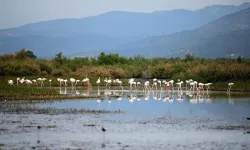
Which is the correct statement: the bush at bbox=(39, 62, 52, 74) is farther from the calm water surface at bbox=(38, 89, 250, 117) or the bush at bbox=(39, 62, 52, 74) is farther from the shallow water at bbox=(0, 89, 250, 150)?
the shallow water at bbox=(0, 89, 250, 150)

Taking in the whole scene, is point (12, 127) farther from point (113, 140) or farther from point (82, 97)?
point (82, 97)

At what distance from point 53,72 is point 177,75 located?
42.2ft

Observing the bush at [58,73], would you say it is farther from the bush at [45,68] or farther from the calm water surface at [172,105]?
the calm water surface at [172,105]

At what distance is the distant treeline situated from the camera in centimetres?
5654

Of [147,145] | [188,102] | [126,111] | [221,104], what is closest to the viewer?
[147,145]

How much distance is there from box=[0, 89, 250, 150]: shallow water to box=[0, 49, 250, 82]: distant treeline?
16.2 m

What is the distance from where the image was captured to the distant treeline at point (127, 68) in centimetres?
5654

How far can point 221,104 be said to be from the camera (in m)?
39.0

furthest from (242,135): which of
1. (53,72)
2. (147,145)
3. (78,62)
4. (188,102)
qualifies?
(78,62)

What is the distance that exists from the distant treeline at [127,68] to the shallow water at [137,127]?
16244 millimetres

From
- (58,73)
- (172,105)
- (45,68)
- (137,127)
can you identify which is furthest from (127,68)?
(137,127)

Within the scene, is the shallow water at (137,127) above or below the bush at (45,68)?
below

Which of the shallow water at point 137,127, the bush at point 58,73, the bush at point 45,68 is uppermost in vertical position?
the bush at point 45,68

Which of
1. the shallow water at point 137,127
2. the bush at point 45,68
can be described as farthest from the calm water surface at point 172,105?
the bush at point 45,68
